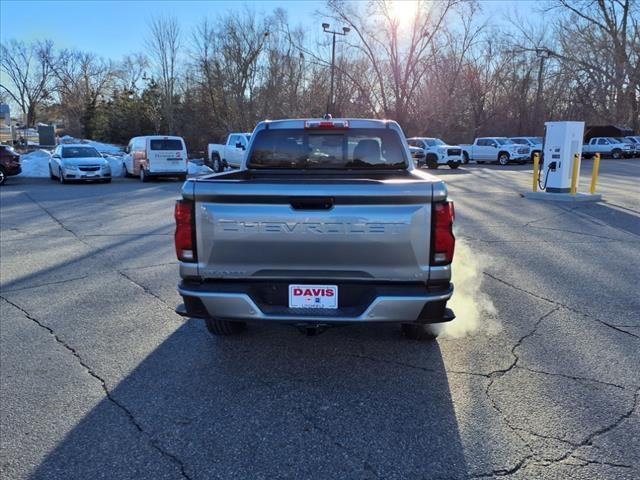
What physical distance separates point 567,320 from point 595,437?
218 cm

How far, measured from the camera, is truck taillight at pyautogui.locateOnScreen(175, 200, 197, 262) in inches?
136

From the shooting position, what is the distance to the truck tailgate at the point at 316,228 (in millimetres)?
3283

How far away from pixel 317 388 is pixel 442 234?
1.46 metres

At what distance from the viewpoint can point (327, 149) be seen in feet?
17.3

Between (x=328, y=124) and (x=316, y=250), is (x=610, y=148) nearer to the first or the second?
(x=328, y=124)

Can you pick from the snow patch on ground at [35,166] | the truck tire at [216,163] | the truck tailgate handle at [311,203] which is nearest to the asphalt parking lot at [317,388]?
the truck tailgate handle at [311,203]

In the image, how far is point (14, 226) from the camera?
10.6m

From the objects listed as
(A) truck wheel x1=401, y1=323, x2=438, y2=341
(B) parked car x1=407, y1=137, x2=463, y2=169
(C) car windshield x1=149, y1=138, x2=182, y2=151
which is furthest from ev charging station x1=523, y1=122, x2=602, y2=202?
(B) parked car x1=407, y1=137, x2=463, y2=169

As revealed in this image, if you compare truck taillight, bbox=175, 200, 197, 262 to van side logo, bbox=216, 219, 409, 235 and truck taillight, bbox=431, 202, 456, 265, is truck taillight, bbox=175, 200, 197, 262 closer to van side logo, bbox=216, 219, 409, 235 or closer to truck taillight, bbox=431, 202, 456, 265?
van side logo, bbox=216, 219, 409, 235

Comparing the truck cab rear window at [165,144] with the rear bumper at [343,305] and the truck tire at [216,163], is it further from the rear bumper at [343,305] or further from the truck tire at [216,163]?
the rear bumper at [343,305]

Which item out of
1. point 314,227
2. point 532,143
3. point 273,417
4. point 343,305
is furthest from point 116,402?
point 532,143

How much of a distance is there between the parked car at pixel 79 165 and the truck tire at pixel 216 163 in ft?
22.0

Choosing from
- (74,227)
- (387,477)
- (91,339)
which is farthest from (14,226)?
(387,477)

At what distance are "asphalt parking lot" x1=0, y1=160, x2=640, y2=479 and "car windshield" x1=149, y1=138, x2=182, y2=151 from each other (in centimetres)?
1446
